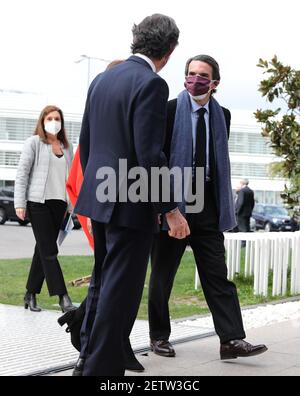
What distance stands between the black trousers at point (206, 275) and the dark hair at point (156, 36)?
1.33 metres

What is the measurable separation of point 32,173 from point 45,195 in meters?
0.27

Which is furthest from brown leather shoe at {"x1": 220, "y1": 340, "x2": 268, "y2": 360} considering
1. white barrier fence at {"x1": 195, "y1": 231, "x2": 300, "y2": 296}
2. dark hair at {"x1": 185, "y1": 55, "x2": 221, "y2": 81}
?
white barrier fence at {"x1": 195, "y1": 231, "x2": 300, "y2": 296}

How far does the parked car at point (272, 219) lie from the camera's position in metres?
36.3

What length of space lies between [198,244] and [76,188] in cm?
137

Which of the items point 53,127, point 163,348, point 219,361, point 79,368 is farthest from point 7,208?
point 79,368

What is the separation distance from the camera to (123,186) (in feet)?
13.5

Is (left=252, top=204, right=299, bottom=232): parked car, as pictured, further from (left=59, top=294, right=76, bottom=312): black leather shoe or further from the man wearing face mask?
the man wearing face mask

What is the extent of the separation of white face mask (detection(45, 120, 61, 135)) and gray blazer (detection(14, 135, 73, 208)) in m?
0.13

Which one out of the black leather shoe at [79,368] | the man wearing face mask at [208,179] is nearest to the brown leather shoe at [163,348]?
the man wearing face mask at [208,179]

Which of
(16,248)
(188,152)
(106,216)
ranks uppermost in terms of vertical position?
(188,152)

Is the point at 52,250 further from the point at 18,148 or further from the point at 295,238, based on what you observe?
the point at 18,148

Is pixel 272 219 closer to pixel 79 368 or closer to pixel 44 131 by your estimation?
pixel 44 131

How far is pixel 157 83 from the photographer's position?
13.1 feet

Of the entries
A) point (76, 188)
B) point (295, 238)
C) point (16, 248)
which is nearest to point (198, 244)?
point (76, 188)
